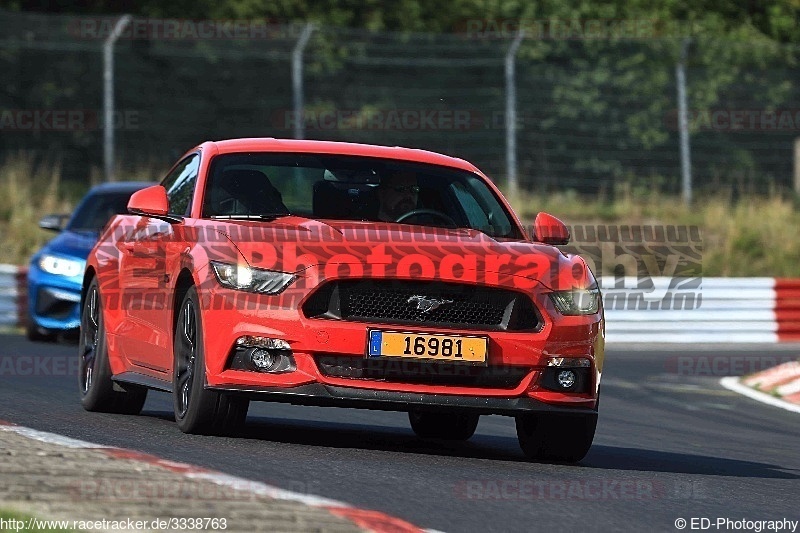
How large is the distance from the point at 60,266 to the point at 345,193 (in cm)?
814

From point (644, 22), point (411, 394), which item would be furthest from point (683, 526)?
point (644, 22)

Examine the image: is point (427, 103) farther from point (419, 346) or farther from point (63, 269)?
point (419, 346)

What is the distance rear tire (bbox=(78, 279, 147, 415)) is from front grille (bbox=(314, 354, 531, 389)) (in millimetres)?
2025

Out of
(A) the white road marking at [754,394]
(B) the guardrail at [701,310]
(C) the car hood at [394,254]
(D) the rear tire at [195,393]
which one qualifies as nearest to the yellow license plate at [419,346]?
(C) the car hood at [394,254]

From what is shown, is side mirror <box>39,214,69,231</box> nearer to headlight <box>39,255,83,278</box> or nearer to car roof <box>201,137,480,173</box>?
headlight <box>39,255,83,278</box>

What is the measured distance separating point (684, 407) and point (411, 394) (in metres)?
6.54

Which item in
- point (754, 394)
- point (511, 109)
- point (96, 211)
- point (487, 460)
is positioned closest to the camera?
point (487, 460)

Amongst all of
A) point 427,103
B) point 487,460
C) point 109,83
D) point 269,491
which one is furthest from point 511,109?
point 269,491

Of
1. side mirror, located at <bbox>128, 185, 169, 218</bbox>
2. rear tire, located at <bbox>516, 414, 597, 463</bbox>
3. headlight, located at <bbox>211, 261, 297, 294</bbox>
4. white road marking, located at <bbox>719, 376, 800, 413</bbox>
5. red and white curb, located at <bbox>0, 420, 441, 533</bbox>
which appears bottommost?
white road marking, located at <bbox>719, 376, 800, 413</bbox>

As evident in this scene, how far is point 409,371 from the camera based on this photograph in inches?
333

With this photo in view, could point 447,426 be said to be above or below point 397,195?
below

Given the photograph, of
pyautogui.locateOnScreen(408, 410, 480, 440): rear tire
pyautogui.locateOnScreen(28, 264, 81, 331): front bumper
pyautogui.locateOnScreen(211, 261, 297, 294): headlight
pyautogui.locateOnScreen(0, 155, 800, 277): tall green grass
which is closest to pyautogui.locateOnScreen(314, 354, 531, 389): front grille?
pyautogui.locateOnScreen(211, 261, 297, 294): headlight

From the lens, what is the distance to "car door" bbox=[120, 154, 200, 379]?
30.6 feet

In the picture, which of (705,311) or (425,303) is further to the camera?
(705,311)
